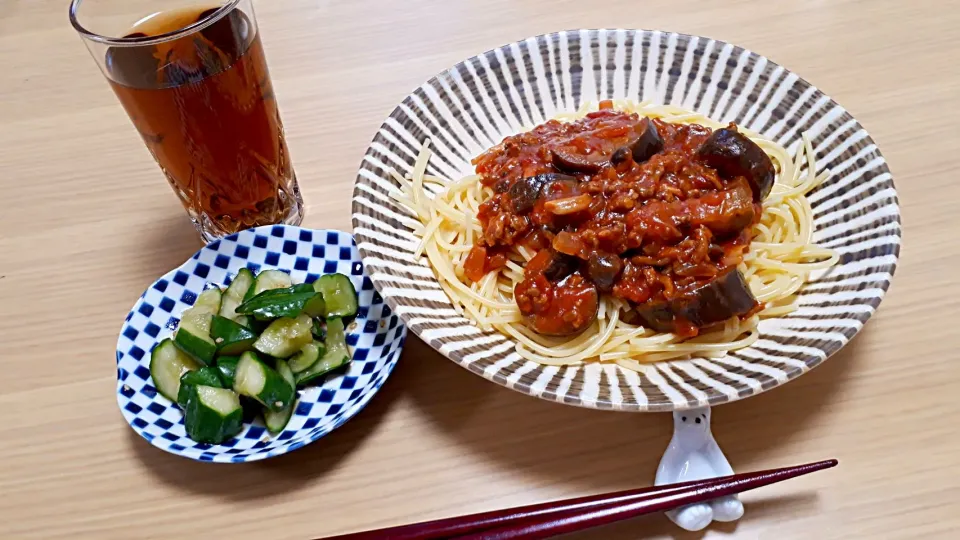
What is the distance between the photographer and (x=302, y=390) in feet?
7.64

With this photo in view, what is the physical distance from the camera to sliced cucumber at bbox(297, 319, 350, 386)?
2.30m

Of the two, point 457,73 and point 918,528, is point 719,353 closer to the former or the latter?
point 918,528

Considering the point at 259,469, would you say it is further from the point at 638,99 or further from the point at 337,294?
the point at 638,99

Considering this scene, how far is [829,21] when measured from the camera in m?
3.80

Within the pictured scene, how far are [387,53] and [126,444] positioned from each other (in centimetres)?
245

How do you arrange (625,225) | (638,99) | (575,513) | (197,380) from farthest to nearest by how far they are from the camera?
(638,99) < (625,225) < (197,380) < (575,513)

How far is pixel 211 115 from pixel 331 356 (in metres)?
0.96

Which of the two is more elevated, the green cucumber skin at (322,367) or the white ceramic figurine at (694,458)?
the green cucumber skin at (322,367)

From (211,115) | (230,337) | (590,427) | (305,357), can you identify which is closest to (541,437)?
(590,427)

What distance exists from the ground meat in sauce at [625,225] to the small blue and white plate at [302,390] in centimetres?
51

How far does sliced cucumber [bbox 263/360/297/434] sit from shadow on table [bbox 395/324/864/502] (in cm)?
38

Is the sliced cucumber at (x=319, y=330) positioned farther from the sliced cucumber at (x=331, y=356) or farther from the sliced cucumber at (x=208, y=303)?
the sliced cucumber at (x=208, y=303)

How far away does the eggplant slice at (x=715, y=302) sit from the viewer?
87.8 inches

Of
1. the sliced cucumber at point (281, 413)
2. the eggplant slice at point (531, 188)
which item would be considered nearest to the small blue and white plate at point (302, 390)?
the sliced cucumber at point (281, 413)
